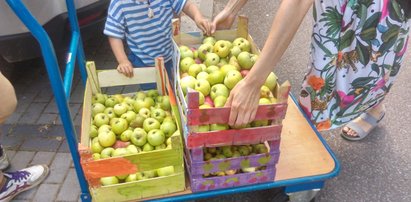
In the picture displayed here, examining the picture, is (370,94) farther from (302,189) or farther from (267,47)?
(267,47)

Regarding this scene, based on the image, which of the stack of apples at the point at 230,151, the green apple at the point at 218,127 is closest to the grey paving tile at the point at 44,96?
the stack of apples at the point at 230,151

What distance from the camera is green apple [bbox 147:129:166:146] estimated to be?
2.08 metres

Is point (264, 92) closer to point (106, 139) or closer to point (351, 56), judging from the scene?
point (351, 56)

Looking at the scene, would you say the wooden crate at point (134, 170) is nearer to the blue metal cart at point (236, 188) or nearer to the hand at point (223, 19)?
the blue metal cart at point (236, 188)

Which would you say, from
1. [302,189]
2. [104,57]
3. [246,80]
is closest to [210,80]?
[246,80]

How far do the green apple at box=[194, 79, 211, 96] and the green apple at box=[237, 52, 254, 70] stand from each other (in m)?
0.26

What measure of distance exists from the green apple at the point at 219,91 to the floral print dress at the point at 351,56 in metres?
0.70

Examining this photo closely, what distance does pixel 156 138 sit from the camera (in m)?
2.08

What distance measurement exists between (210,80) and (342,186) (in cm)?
135

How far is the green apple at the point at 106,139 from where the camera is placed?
2.10 metres

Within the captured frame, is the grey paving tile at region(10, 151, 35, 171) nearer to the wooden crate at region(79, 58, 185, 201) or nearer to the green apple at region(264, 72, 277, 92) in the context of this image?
the wooden crate at region(79, 58, 185, 201)

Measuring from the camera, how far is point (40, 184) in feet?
8.74

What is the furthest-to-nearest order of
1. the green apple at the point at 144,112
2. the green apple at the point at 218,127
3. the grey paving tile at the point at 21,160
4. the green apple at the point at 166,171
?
the grey paving tile at the point at 21,160
the green apple at the point at 144,112
the green apple at the point at 166,171
the green apple at the point at 218,127

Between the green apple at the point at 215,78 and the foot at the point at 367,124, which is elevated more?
the green apple at the point at 215,78
